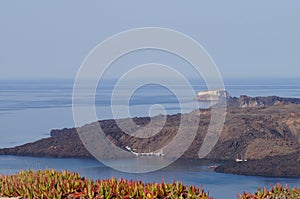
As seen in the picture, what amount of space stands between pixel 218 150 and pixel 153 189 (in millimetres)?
46704

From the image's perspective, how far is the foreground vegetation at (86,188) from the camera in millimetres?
8812

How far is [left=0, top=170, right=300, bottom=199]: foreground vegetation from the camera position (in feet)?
28.6

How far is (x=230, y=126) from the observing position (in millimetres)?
57188

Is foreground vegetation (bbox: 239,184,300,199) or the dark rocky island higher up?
the dark rocky island

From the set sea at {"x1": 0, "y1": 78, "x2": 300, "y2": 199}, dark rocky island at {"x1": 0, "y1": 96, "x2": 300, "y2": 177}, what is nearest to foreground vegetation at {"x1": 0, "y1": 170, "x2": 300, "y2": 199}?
sea at {"x1": 0, "y1": 78, "x2": 300, "y2": 199}

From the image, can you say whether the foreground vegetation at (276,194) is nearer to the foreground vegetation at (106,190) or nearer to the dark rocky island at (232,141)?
the foreground vegetation at (106,190)

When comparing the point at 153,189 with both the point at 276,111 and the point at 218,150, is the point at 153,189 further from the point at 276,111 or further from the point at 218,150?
the point at 276,111

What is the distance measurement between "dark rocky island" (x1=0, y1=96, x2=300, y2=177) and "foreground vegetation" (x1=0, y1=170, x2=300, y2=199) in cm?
3757

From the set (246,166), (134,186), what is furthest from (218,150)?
(134,186)

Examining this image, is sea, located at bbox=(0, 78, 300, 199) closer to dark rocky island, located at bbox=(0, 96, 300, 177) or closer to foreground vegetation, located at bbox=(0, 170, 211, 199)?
dark rocky island, located at bbox=(0, 96, 300, 177)

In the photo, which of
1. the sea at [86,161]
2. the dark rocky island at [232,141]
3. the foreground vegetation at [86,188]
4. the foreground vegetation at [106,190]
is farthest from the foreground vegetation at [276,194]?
the dark rocky island at [232,141]

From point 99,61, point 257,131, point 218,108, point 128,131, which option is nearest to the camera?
point 99,61

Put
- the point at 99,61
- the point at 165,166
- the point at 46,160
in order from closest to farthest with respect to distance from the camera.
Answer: the point at 99,61, the point at 165,166, the point at 46,160

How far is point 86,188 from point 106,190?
1.18ft
